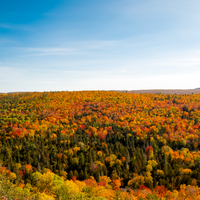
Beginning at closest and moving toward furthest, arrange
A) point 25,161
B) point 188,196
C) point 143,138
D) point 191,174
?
point 188,196, point 191,174, point 25,161, point 143,138

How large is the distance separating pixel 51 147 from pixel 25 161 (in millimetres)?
26758

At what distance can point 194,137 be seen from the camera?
601 feet

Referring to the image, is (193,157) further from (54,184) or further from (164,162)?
(54,184)

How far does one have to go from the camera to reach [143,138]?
17838cm

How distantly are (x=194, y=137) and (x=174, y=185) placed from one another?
10539cm

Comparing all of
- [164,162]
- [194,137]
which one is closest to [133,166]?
[164,162]

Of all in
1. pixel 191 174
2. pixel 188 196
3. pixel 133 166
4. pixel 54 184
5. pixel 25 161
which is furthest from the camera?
pixel 25 161

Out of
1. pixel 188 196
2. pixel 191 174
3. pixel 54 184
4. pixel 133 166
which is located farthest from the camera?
pixel 133 166

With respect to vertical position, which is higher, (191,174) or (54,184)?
(54,184)

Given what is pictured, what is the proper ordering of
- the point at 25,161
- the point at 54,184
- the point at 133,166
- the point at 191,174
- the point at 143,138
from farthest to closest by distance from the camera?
the point at 143,138 < the point at 25,161 < the point at 133,166 < the point at 191,174 < the point at 54,184

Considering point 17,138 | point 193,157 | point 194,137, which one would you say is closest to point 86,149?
point 17,138

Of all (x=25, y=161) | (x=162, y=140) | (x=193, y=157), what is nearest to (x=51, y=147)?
(x=25, y=161)

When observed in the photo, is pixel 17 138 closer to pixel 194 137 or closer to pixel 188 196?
pixel 188 196

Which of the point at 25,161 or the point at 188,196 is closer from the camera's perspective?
the point at 188,196
